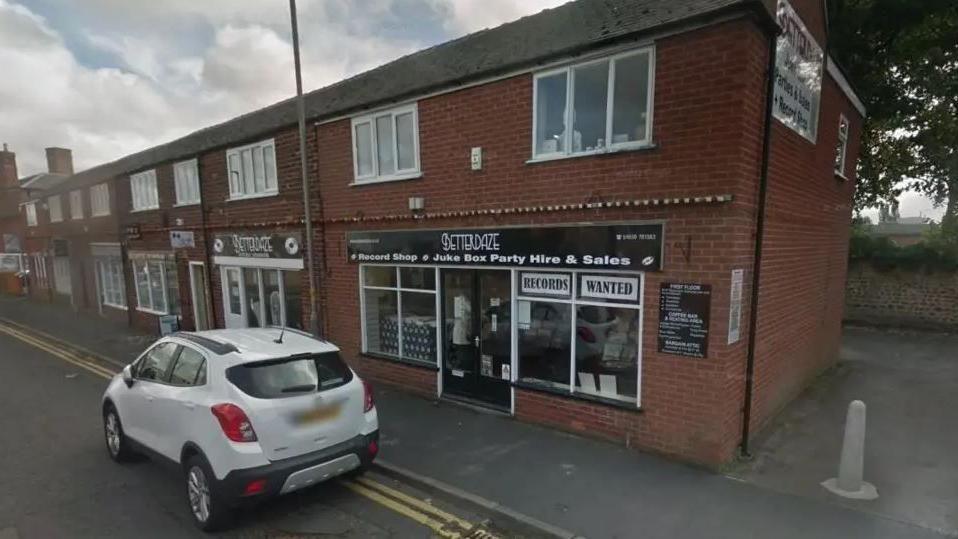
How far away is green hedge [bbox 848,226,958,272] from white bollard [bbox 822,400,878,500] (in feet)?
40.2

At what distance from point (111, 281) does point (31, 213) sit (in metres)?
11.0

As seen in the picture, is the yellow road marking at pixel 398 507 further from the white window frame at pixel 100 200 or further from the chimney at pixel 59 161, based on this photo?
the chimney at pixel 59 161

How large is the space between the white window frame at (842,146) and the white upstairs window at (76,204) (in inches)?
937

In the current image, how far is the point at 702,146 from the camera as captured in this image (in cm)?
467

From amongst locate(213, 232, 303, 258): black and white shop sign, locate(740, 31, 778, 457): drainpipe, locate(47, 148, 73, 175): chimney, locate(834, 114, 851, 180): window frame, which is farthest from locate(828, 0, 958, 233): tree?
locate(47, 148, 73, 175): chimney

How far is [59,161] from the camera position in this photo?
31.5 meters

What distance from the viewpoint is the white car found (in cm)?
386

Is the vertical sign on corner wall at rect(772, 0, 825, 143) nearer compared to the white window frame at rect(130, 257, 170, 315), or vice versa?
the vertical sign on corner wall at rect(772, 0, 825, 143)

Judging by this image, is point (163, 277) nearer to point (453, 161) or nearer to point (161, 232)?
point (161, 232)

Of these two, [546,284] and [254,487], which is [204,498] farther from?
[546,284]

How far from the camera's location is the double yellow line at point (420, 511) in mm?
3998

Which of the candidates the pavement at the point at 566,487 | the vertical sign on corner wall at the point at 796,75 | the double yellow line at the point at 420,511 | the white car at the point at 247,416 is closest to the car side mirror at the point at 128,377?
the white car at the point at 247,416

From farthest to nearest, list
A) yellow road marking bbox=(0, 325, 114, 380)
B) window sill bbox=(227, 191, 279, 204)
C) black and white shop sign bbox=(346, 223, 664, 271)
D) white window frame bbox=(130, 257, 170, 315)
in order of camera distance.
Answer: white window frame bbox=(130, 257, 170, 315)
yellow road marking bbox=(0, 325, 114, 380)
window sill bbox=(227, 191, 279, 204)
black and white shop sign bbox=(346, 223, 664, 271)

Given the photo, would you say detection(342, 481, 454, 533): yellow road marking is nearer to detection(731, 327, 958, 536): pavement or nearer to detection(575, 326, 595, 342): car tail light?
detection(575, 326, 595, 342): car tail light
